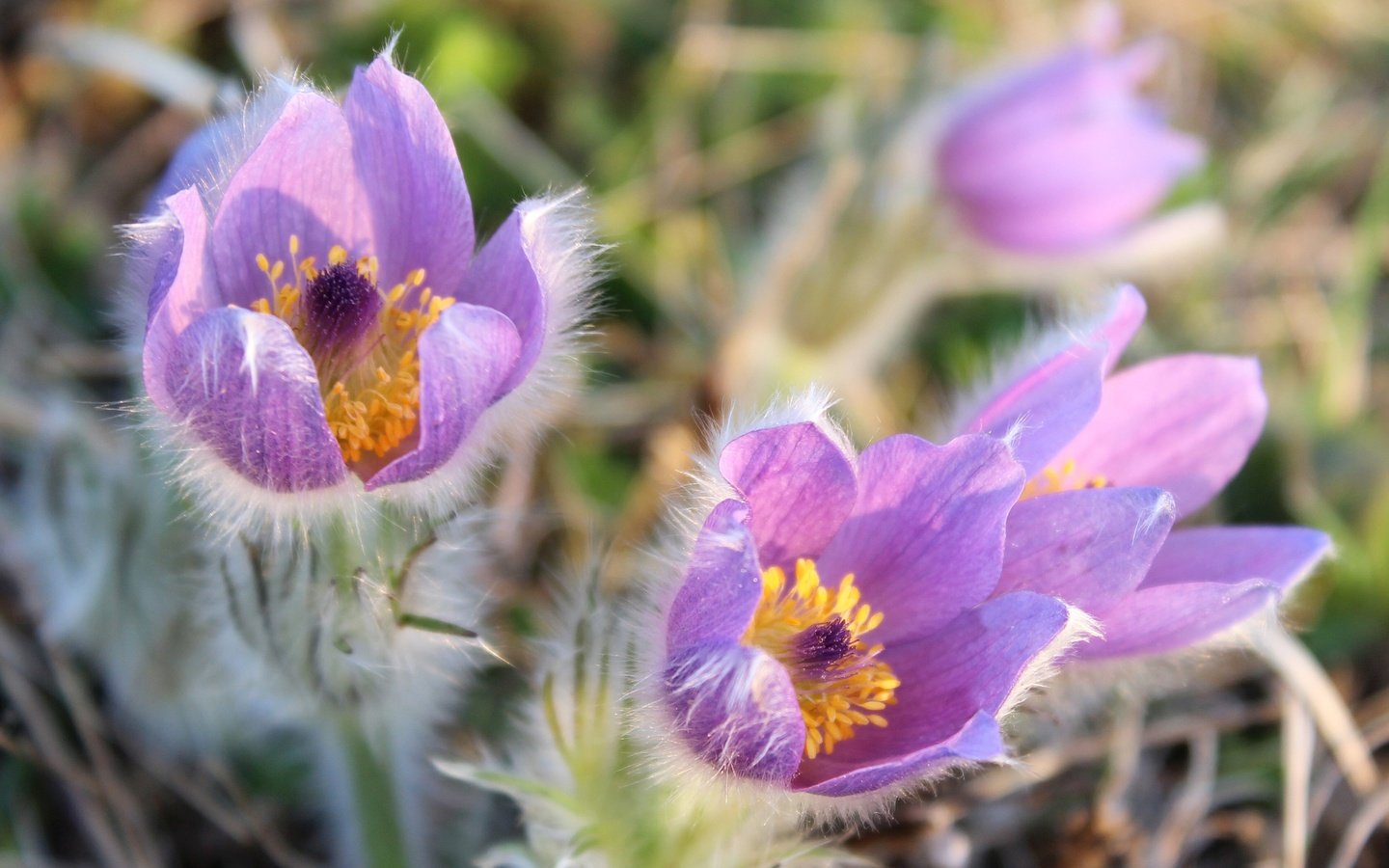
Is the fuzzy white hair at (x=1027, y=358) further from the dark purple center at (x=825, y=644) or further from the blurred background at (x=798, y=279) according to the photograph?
the blurred background at (x=798, y=279)

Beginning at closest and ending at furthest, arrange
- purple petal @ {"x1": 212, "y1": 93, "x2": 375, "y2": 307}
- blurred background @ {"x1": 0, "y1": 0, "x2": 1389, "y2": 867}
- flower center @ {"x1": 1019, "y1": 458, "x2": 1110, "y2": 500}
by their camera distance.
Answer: purple petal @ {"x1": 212, "y1": 93, "x2": 375, "y2": 307}
flower center @ {"x1": 1019, "y1": 458, "x2": 1110, "y2": 500}
blurred background @ {"x1": 0, "y1": 0, "x2": 1389, "y2": 867}

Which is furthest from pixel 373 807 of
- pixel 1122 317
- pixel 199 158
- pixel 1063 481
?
pixel 1122 317

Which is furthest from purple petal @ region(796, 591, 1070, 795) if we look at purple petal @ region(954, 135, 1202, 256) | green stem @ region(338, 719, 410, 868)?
purple petal @ region(954, 135, 1202, 256)

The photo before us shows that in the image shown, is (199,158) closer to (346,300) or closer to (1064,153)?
(346,300)

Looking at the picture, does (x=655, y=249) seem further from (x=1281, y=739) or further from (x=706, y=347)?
(x=1281, y=739)

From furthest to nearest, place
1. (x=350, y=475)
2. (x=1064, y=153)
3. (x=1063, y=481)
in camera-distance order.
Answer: (x=1064, y=153) → (x=1063, y=481) → (x=350, y=475)

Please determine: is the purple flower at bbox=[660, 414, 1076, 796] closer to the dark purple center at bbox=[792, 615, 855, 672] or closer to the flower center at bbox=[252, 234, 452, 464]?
the dark purple center at bbox=[792, 615, 855, 672]

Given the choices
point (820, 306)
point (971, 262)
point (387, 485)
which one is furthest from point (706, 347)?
point (387, 485)
